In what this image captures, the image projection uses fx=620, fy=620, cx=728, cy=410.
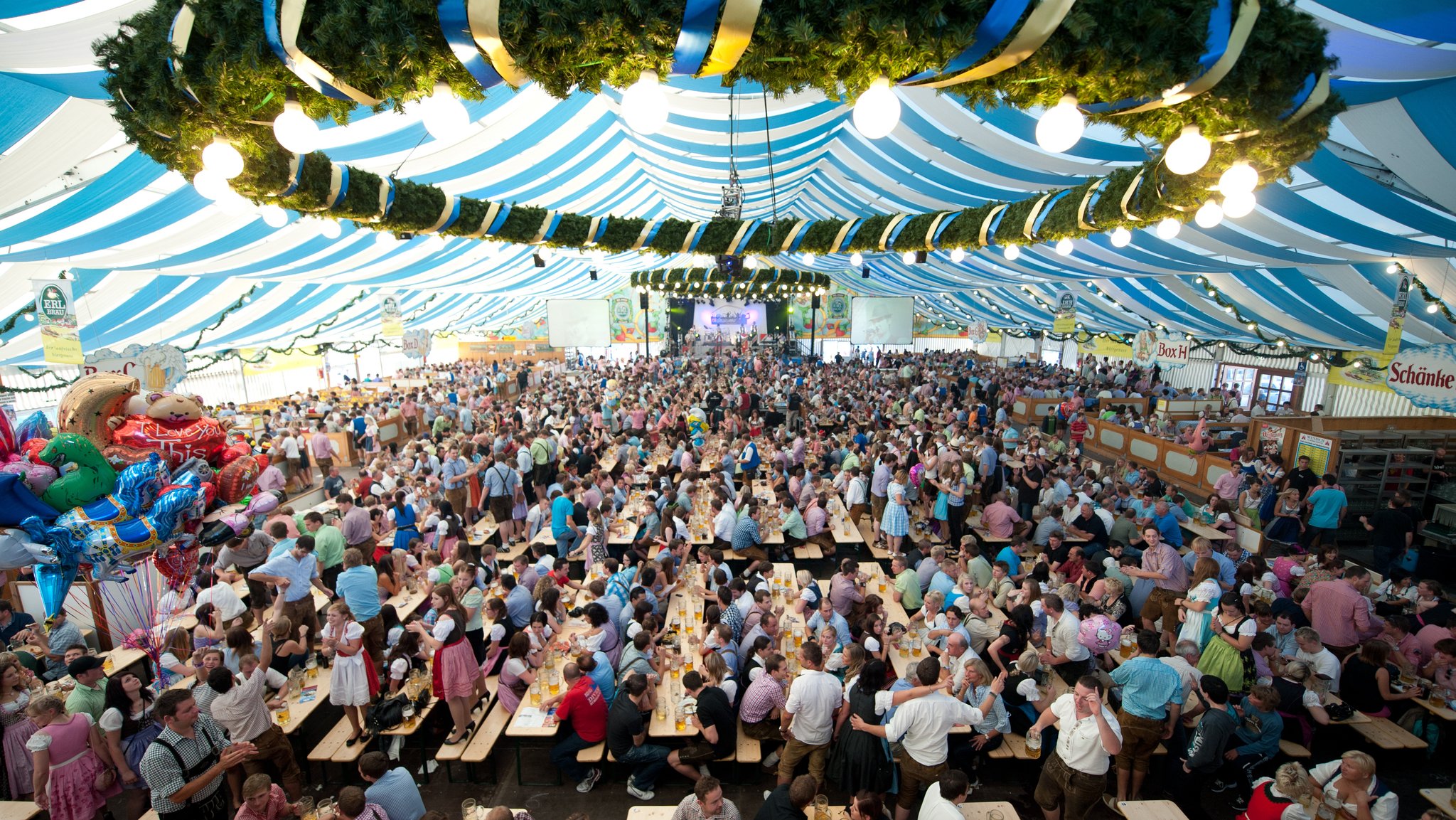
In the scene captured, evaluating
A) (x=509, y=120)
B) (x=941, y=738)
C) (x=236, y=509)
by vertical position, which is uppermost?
(x=509, y=120)

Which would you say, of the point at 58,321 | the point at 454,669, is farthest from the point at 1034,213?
the point at 58,321

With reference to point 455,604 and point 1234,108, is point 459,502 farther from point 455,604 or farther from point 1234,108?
point 1234,108

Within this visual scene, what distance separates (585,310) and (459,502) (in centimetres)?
1849

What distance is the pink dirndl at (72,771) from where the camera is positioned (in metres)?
3.17

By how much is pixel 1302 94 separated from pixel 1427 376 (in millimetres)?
7206

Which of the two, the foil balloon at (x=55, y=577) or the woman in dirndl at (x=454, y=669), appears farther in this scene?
the woman in dirndl at (x=454, y=669)

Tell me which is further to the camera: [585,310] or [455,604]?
[585,310]

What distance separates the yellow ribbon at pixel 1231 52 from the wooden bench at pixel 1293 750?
393 cm

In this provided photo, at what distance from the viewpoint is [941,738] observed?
10.4 feet

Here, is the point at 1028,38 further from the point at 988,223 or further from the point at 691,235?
the point at 691,235

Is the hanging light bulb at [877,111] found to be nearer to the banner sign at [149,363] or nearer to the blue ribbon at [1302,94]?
the blue ribbon at [1302,94]

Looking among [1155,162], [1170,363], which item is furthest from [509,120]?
[1170,363]

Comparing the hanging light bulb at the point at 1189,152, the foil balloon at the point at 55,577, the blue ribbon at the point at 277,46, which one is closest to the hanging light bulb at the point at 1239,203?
the hanging light bulb at the point at 1189,152

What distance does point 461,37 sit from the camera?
1980mm
